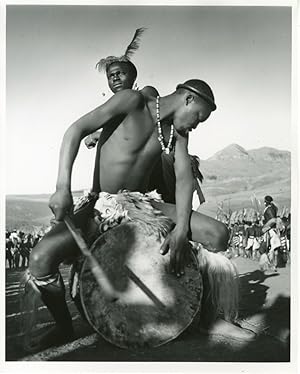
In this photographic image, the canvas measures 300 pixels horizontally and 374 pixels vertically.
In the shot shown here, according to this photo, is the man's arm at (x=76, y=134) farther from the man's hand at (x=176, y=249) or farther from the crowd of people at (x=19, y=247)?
the man's hand at (x=176, y=249)

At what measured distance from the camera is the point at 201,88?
8.32ft

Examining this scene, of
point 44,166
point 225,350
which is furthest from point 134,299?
point 44,166

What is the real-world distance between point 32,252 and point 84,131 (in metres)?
0.49

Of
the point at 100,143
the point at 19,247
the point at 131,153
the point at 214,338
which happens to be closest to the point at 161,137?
the point at 131,153

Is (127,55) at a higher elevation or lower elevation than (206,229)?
higher

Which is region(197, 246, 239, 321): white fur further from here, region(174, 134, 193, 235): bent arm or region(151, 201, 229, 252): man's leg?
region(174, 134, 193, 235): bent arm

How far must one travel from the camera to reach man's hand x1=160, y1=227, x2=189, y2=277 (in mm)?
2506

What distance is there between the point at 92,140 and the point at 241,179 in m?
0.60

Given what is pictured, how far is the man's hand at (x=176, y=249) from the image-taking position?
2506 mm

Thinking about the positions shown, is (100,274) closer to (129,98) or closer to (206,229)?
(206,229)

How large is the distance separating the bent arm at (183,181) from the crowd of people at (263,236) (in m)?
0.17

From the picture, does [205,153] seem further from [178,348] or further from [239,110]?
[178,348]

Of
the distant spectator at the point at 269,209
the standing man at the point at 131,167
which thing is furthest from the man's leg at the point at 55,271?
the distant spectator at the point at 269,209
